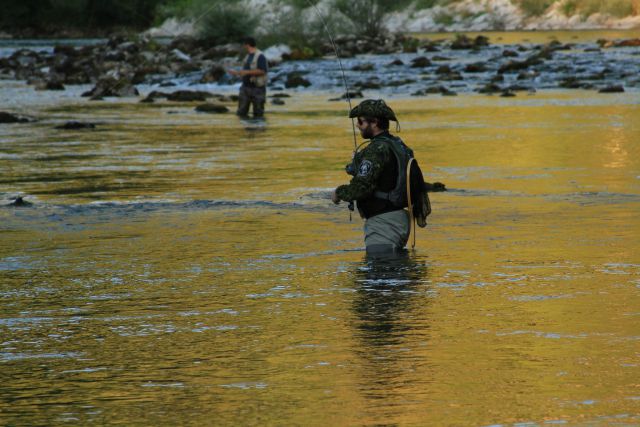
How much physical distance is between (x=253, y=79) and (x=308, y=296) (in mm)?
17622

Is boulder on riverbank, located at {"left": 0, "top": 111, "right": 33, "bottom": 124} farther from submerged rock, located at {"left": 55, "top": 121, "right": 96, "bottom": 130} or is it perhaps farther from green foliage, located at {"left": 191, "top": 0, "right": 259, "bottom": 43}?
green foliage, located at {"left": 191, "top": 0, "right": 259, "bottom": 43}

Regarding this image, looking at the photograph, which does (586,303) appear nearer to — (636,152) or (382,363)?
(382,363)

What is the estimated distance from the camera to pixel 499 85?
3709 centimetres

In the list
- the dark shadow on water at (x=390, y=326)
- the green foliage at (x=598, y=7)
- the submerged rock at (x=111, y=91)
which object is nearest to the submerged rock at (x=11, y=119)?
the submerged rock at (x=111, y=91)

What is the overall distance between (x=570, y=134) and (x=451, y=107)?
26.2 ft

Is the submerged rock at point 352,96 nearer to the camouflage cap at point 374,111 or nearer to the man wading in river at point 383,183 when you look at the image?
the man wading in river at point 383,183

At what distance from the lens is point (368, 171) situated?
9.55 metres

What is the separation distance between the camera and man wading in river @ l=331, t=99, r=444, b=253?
31.4 ft

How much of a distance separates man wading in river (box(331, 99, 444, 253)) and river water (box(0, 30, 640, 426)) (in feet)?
0.80

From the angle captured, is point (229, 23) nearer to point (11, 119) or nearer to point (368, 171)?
point (11, 119)

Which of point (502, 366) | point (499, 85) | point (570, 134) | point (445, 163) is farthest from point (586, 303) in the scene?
point (499, 85)

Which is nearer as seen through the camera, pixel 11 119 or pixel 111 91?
pixel 11 119

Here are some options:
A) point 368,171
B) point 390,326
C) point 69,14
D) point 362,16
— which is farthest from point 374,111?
point 69,14

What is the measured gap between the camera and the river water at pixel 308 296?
237 inches
